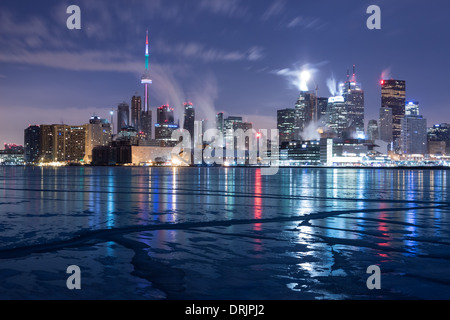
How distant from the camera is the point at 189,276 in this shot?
988 cm

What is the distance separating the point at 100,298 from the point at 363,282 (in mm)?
5633

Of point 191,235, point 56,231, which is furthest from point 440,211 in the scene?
point 56,231

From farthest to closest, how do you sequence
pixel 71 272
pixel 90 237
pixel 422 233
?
pixel 422 233 < pixel 90 237 < pixel 71 272

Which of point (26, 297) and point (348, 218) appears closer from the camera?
point (26, 297)

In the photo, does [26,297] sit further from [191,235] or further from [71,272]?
[191,235]

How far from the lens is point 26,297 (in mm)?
8461

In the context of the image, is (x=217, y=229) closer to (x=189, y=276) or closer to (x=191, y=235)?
(x=191, y=235)
